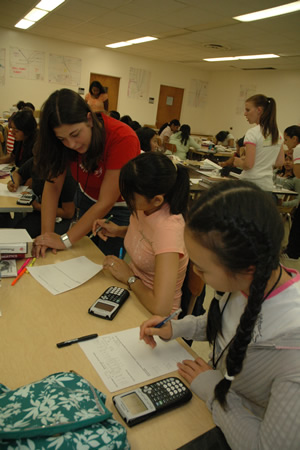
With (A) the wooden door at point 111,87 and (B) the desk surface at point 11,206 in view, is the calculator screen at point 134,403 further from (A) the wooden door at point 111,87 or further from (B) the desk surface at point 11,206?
(A) the wooden door at point 111,87

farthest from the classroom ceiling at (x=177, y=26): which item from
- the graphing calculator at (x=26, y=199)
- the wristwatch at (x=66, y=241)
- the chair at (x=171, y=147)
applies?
the wristwatch at (x=66, y=241)

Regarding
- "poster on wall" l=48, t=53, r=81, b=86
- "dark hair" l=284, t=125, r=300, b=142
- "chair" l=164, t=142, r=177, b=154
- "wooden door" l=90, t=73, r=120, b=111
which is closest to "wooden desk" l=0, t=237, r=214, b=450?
"dark hair" l=284, t=125, r=300, b=142

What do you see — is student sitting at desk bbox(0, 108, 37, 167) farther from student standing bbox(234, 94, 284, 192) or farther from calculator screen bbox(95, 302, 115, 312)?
calculator screen bbox(95, 302, 115, 312)

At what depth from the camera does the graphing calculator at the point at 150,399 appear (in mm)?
705

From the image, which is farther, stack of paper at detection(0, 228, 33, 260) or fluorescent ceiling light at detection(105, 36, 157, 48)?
fluorescent ceiling light at detection(105, 36, 157, 48)

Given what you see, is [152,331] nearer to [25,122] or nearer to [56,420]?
[56,420]

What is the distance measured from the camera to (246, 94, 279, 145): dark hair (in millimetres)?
2949

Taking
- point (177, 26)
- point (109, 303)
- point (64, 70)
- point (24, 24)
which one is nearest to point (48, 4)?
point (177, 26)

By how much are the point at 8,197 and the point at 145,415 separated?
2067mm

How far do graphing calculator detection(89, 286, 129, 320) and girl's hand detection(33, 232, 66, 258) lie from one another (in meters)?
0.42

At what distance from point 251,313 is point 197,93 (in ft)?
34.1

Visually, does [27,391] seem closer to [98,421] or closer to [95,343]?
[98,421]

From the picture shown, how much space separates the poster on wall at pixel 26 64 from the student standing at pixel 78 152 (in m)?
7.08

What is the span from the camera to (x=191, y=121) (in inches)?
403
